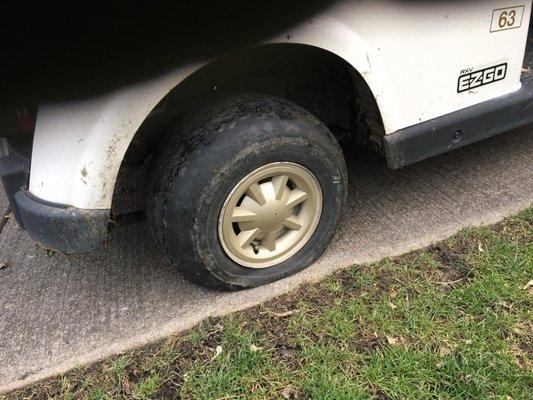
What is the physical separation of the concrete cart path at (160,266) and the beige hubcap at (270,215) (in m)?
0.19

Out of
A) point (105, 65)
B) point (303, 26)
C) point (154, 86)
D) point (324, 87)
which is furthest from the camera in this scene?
point (324, 87)

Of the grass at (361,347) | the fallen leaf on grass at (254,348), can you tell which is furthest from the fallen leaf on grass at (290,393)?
the fallen leaf on grass at (254,348)

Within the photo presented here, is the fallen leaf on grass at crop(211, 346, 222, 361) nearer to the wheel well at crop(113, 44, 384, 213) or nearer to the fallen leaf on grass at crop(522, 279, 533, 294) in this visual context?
the wheel well at crop(113, 44, 384, 213)

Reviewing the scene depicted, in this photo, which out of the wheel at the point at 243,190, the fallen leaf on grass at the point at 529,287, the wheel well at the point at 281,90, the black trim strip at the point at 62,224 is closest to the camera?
the black trim strip at the point at 62,224

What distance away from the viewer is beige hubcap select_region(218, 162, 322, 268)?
2.39m

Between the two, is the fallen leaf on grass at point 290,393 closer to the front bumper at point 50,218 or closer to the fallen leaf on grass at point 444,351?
the fallen leaf on grass at point 444,351

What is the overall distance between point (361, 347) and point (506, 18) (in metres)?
1.80

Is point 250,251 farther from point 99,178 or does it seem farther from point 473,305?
point 473,305

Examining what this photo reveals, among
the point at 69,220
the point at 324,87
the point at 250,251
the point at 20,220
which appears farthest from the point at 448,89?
the point at 20,220

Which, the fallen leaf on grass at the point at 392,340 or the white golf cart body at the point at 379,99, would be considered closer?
the white golf cart body at the point at 379,99

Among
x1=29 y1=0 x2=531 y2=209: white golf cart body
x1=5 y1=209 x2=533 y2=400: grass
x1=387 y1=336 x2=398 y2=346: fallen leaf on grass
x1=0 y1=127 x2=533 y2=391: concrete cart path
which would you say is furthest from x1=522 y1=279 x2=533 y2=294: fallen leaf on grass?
x1=29 y1=0 x2=531 y2=209: white golf cart body

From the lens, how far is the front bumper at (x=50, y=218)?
6.96ft

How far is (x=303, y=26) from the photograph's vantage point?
2.18 meters

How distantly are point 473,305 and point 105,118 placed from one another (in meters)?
1.81
